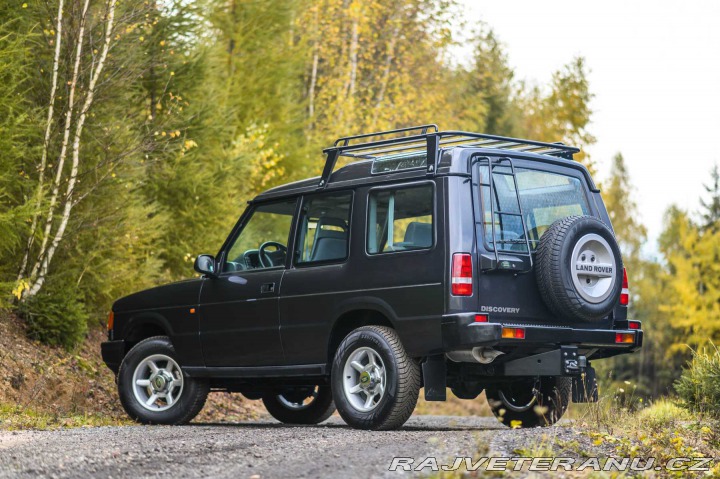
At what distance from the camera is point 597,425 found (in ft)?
28.3

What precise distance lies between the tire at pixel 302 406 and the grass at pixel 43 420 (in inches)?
62.1

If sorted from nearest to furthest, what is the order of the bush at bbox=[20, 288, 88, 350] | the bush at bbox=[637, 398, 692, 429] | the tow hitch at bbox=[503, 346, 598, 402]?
the tow hitch at bbox=[503, 346, 598, 402] < the bush at bbox=[637, 398, 692, 429] < the bush at bbox=[20, 288, 88, 350]

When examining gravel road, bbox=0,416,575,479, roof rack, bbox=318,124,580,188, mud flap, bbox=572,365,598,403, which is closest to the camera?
gravel road, bbox=0,416,575,479

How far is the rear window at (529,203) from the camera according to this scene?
331 inches

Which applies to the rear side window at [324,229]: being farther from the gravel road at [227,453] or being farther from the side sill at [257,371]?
the gravel road at [227,453]

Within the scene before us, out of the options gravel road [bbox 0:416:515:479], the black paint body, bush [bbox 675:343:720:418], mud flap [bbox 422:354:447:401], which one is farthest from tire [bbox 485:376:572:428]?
gravel road [bbox 0:416:515:479]

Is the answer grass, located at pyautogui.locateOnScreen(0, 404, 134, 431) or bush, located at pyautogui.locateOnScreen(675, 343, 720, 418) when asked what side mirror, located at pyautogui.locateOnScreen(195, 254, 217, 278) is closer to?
grass, located at pyautogui.locateOnScreen(0, 404, 134, 431)

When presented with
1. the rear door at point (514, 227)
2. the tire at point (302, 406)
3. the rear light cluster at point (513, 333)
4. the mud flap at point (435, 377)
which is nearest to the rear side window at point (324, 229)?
the mud flap at point (435, 377)

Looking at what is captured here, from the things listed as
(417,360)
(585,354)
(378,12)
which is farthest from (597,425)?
(378,12)

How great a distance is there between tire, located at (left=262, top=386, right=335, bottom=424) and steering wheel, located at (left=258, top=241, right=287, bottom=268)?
1686mm

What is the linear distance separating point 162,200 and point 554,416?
10.2 meters

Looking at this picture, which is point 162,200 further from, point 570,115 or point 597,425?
point 570,115

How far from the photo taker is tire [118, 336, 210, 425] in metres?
10.3

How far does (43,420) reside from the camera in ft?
33.7
